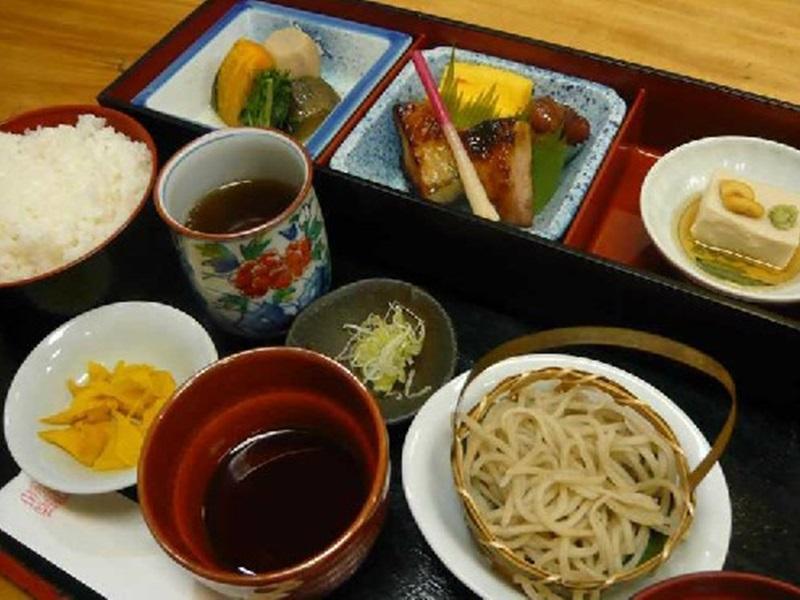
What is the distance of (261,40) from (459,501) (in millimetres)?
1109

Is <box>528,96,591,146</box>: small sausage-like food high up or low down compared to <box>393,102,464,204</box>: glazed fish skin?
up

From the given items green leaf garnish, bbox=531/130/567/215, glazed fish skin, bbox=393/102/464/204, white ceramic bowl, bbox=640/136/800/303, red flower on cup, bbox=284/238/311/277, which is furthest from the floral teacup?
white ceramic bowl, bbox=640/136/800/303

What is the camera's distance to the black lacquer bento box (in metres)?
1.05

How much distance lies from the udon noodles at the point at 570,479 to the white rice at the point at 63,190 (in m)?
0.70

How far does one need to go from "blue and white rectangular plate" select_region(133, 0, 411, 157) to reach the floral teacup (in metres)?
0.27

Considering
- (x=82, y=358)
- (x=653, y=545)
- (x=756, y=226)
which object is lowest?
(x=82, y=358)

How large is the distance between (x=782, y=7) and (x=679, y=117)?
0.49 m

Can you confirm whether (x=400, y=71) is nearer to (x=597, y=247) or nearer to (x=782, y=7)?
(x=597, y=247)

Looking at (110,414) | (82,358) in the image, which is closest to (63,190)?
(82,358)

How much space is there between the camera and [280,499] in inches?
39.8

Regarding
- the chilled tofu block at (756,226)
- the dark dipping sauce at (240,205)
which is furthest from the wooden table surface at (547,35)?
the dark dipping sauce at (240,205)

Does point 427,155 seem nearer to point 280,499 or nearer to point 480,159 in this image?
point 480,159

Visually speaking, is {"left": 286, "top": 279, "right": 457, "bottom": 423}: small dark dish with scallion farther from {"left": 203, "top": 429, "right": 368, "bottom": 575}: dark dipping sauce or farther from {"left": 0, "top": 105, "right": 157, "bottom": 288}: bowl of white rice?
{"left": 0, "top": 105, "right": 157, "bottom": 288}: bowl of white rice

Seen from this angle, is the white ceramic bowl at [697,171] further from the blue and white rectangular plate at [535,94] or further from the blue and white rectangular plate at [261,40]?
the blue and white rectangular plate at [261,40]
